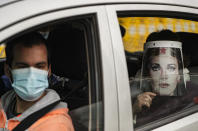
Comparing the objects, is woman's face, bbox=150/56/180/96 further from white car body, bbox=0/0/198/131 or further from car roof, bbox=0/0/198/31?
car roof, bbox=0/0/198/31

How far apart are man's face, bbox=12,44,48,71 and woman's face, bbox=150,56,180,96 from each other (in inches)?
29.2

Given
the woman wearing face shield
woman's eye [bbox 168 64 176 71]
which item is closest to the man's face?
the woman wearing face shield

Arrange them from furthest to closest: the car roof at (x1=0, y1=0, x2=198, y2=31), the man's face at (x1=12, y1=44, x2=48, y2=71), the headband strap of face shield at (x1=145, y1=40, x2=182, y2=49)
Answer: the headband strap of face shield at (x1=145, y1=40, x2=182, y2=49) < the man's face at (x1=12, y1=44, x2=48, y2=71) < the car roof at (x1=0, y1=0, x2=198, y2=31)

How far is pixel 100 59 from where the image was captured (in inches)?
62.9

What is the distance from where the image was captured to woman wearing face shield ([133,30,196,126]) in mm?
1935

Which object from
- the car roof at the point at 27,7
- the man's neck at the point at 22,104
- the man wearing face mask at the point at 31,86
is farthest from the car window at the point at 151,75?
the man's neck at the point at 22,104

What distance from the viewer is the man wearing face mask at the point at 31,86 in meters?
1.68

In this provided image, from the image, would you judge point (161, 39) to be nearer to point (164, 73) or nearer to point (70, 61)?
point (164, 73)

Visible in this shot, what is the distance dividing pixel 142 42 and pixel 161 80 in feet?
1.20

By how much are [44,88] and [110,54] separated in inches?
17.9

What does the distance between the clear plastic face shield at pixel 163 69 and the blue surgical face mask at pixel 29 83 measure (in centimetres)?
65

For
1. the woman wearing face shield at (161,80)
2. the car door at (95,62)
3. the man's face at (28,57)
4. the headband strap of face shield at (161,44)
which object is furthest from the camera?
the headband strap of face shield at (161,44)

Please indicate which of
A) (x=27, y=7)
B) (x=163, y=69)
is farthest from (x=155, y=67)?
(x=27, y=7)

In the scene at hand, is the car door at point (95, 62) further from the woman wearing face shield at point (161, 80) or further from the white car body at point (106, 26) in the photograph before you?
the woman wearing face shield at point (161, 80)
